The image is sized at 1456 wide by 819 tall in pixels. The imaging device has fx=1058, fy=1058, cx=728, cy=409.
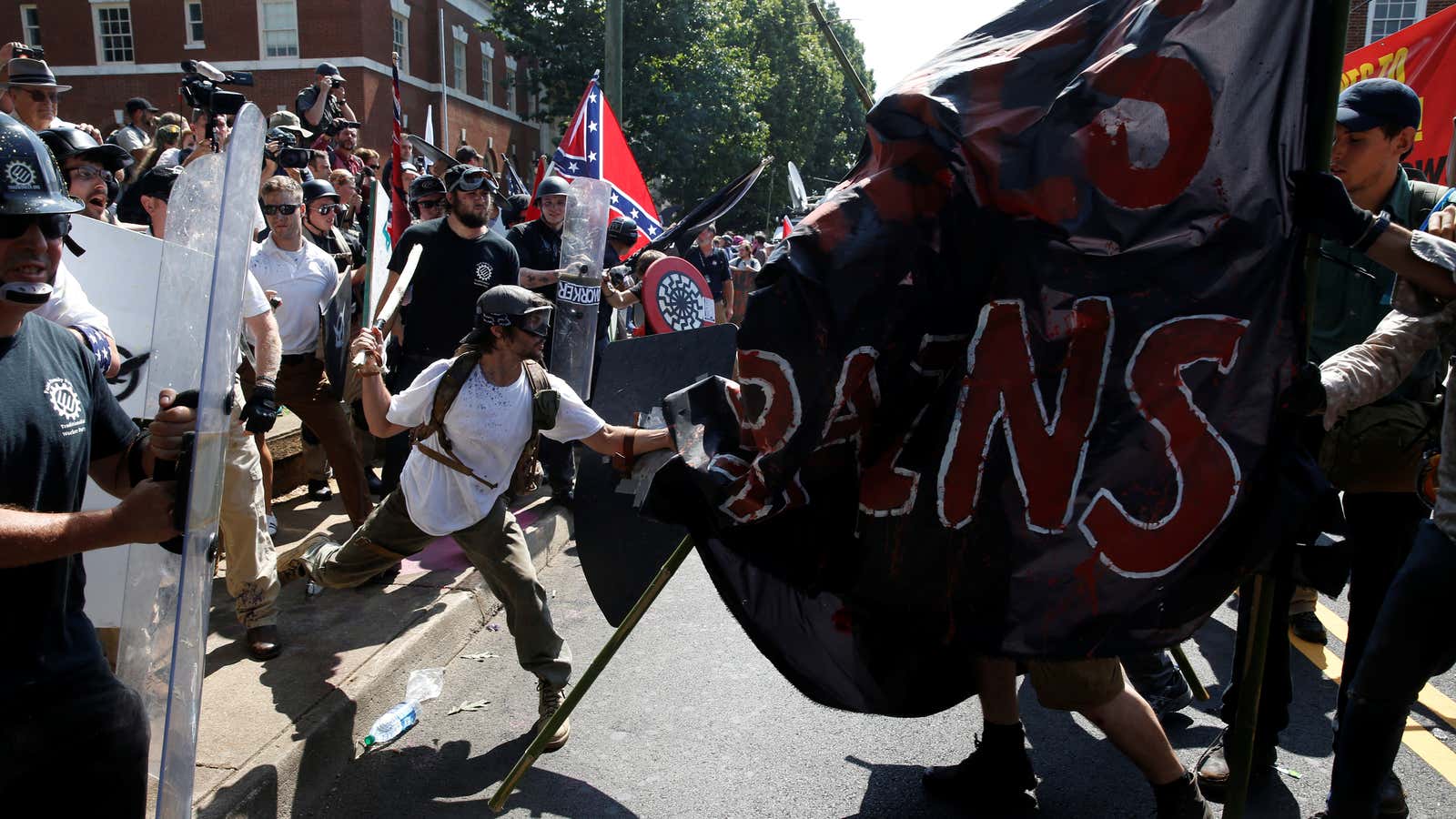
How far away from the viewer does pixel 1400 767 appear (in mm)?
3697

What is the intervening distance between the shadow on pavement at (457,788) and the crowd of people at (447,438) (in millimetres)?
338

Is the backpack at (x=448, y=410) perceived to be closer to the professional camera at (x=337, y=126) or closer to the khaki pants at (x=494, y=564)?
the khaki pants at (x=494, y=564)

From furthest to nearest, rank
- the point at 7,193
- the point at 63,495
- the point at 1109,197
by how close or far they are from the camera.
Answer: the point at 1109,197 → the point at 63,495 → the point at 7,193

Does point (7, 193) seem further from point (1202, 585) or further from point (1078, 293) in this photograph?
point (1202, 585)

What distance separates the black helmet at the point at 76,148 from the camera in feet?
14.8

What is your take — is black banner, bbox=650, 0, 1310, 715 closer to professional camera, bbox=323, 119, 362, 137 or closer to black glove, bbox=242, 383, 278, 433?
black glove, bbox=242, 383, 278, 433

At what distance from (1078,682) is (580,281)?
4098 mm

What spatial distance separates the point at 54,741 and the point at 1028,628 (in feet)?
6.62

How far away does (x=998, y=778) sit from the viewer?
135 inches

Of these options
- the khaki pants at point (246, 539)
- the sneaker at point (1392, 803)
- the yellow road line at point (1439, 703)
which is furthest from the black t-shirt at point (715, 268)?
the sneaker at point (1392, 803)

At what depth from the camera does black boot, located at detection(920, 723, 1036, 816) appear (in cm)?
342

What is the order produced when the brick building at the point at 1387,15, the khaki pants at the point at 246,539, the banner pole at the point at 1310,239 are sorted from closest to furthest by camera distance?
the banner pole at the point at 1310,239
the khaki pants at the point at 246,539
the brick building at the point at 1387,15

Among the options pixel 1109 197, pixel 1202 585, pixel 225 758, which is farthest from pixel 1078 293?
pixel 225 758

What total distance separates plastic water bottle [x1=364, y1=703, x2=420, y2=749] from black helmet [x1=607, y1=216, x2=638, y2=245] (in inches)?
191
